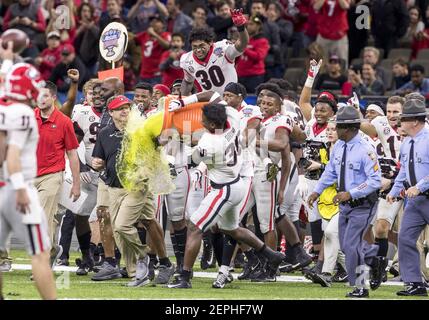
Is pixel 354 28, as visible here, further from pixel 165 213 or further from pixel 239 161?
pixel 239 161

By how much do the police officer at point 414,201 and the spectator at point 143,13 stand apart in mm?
9982

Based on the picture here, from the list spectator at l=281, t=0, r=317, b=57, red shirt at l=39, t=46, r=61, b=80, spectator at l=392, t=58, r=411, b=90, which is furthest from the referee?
spectator at l=281, t=0, r=317, b=57

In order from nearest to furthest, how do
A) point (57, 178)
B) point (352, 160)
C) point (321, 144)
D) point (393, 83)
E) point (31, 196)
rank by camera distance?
1. point (31, 196)
2. point (352, 160)
3. point (57, 178)
4. point (321, 144)
5. point (393, 83)

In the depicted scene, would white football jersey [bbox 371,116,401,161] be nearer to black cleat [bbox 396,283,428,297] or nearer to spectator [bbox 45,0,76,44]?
black cleat [bbox 396,283,428,297]

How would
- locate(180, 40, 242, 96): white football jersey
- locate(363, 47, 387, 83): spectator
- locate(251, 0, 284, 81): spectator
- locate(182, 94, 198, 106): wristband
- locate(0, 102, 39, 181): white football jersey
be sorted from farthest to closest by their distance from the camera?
locate(251, 0, 284, 81): spectator → locate(363, 47, 387, 83): spectator → locate(180, 40, 242, 96): white football jersey → locate(182, 94, 198, 106): wristband → locate(0, 102, 39, 181): white football jersey

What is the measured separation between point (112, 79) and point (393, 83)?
254 inches

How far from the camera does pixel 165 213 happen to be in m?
16.0

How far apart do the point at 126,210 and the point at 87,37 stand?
9486 mm

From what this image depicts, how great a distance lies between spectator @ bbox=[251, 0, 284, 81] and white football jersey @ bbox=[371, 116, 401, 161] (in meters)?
5.96

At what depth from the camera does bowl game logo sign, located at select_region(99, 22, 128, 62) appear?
16.2m

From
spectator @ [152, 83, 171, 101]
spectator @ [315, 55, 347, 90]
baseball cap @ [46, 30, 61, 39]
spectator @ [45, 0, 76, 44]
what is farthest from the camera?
spectator @ [45, 0, 76, 44]

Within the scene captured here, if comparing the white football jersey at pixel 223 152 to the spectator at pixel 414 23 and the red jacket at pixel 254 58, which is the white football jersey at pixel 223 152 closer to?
the red jacket at pixel 254 58

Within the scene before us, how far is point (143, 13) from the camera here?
75.1 ft
